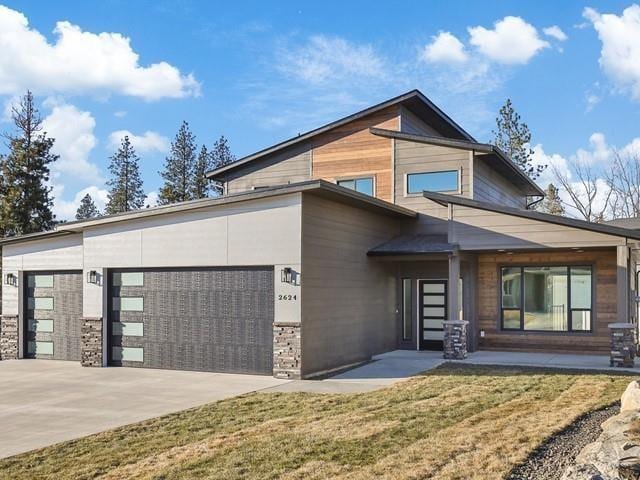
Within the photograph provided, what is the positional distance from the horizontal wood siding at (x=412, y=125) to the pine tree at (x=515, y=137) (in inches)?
611

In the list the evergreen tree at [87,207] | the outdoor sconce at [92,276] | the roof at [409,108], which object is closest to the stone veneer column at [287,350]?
the outdoor sconce at [92,276]

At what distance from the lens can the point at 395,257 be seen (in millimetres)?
14336

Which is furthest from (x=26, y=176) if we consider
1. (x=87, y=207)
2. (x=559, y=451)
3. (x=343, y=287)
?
(x=87, y=207)

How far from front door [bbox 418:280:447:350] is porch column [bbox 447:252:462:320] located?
72.0 inches

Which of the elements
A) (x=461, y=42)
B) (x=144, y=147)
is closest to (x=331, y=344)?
(x=461, y=42)

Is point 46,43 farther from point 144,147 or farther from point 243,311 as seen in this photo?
point 144,147

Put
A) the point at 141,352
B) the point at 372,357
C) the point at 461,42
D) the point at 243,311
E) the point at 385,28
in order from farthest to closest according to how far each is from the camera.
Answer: the point at 461,42 → the point at 385,28 → the point at 372,357 → the point at 141,352 → the point at 243,311

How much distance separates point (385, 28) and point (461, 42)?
286 centimetres

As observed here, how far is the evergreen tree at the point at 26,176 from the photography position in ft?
86.2

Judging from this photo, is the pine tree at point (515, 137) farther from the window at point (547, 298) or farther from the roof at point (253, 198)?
the roof at point (253, 198)

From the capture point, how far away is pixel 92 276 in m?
13.7

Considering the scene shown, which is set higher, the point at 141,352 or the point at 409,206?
the point at 409,206

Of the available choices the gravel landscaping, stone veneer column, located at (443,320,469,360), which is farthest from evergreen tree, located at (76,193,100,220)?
the gravel landscaping

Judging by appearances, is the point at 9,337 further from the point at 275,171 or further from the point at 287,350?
the point at 275,171
